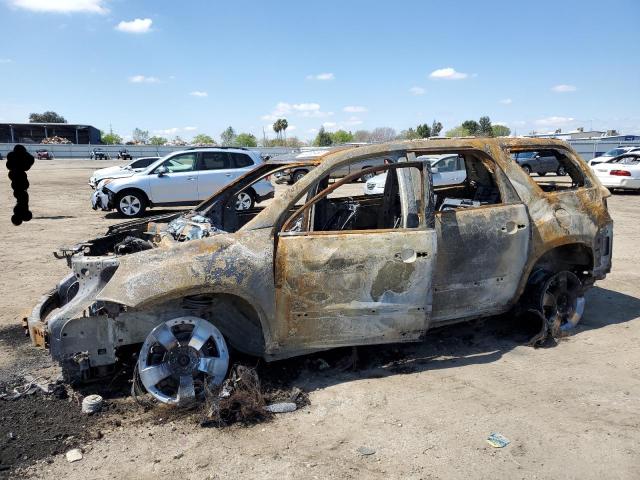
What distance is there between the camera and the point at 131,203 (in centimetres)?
1370

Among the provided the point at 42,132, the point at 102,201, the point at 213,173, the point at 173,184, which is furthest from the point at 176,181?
the point at 42,132

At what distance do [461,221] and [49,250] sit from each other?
7441 millimetres

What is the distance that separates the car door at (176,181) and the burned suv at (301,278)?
9.34 m

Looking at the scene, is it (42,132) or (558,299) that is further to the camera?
(42,132)

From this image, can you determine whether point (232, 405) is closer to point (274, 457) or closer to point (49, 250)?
point (274, 457)

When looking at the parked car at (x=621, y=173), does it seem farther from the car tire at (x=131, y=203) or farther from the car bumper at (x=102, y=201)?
the car bumper at (x=102, y=201)

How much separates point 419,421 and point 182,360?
168 cm

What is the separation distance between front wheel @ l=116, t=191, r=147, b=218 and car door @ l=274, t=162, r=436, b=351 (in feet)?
35.4

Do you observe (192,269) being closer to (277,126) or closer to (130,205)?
(130,205)

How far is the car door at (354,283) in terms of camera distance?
3676mm

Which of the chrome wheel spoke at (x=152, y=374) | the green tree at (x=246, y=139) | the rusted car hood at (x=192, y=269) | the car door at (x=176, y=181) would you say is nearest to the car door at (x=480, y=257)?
the rusted car hood at (x=192, y=269)

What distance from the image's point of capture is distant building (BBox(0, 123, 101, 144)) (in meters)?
76.9

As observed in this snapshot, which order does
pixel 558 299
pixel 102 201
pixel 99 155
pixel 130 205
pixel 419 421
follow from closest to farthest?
pixel 419 421 → pixel 558 299 → pixel 102 201 → pixel 130 205 → pixel 99 155

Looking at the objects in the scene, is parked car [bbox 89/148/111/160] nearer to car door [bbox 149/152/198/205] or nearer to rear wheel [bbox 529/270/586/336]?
car door [bbox 149/152/198/205]
